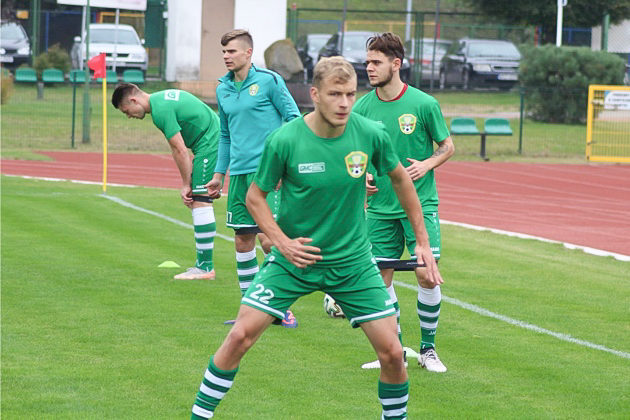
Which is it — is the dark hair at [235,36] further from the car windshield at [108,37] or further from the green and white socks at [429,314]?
the car windshield at [108,37]

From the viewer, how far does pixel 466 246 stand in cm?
1407

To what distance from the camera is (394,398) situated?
19.1ft

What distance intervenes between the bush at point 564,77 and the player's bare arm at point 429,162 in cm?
2510

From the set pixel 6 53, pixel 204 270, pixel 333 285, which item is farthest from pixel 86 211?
pixel 6 53

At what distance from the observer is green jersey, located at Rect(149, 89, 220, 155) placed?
9.89 m

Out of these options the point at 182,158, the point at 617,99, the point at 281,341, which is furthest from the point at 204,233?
the point at 617,99

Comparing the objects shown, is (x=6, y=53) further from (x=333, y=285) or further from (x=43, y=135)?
(x=333, y=285)

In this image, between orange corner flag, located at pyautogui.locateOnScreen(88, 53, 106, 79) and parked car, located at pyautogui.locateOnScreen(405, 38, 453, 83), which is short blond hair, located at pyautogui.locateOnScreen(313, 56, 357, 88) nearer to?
orange corner flag, located at pyautogui.locateOnScreen(88, 53, 106, 79)

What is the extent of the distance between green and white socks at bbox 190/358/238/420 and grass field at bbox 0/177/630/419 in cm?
88

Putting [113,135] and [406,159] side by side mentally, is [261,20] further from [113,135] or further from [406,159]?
[406,159]

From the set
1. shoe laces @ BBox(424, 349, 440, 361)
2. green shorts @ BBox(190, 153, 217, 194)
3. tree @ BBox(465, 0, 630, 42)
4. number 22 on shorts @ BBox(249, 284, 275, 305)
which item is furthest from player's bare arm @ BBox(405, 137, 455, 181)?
tree @ BBox(465, 0, 630, 42)

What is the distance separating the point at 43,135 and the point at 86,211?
1265 centimetres

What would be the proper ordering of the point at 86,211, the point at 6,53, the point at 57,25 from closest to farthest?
the point at 86,211 → the point at 6,53 → the point at 57,25

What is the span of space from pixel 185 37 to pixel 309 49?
4392mm
